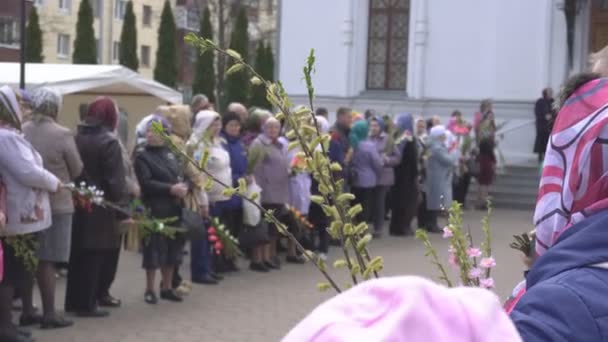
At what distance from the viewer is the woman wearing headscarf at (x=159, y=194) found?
885cm

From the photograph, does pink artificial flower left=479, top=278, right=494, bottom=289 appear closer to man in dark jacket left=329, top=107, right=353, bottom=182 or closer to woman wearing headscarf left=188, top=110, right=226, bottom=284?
woman wearing headscarf left=188, top=110, right=226, bottom=284

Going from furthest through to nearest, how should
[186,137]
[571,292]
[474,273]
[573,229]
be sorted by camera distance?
[186,137]
[474,273]
[573,229]
[571,292]

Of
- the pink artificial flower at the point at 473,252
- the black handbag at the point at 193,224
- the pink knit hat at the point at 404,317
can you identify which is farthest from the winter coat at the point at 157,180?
the pink knit hat at the point at 404,317

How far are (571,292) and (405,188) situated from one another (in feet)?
44.2

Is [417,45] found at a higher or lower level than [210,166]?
higher

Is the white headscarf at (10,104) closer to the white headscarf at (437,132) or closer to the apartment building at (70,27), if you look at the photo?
the white headscarf at (437,132)

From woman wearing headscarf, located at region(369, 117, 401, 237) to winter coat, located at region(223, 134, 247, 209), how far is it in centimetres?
377

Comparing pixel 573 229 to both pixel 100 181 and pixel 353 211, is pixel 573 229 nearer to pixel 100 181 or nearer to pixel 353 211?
pixel 353 211

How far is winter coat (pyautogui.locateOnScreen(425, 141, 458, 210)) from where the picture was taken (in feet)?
49.0

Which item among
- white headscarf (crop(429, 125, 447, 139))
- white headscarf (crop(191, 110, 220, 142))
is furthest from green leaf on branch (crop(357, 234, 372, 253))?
white headscarf (crop(429, 125, 447, 139))

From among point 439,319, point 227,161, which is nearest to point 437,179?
point 227,161

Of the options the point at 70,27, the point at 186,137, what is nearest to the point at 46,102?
the point at 186,137

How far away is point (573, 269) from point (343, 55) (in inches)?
879

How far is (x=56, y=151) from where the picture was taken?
7812mm
